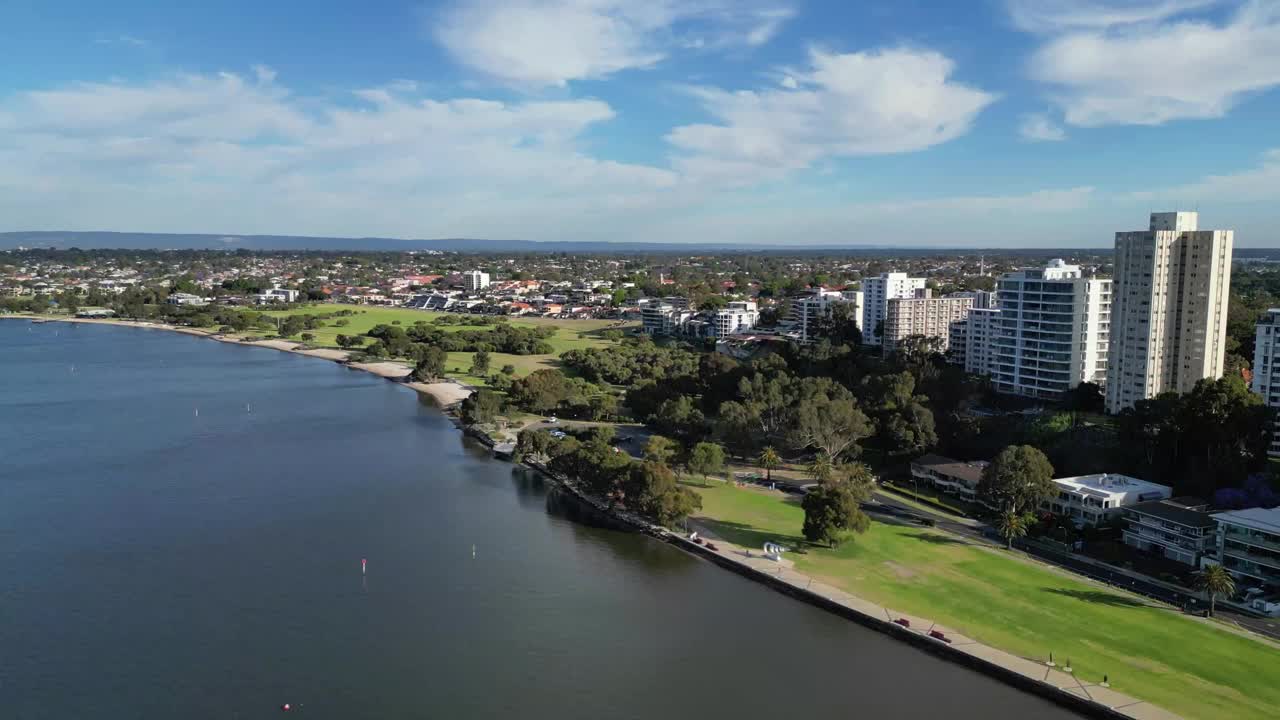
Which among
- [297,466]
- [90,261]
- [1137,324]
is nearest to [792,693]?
[297,466]

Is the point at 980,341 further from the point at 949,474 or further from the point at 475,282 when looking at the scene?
the point at 475,282

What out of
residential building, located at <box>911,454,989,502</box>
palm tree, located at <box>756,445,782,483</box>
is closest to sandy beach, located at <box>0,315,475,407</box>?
palm tree, located at <box>756,445,782,483</box>

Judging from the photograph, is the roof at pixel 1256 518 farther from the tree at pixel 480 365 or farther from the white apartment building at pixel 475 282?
the white apartment building at pixel 475 282

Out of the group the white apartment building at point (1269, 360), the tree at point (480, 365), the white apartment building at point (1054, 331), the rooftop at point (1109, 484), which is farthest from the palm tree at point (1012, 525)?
the tree at point (480, 365)

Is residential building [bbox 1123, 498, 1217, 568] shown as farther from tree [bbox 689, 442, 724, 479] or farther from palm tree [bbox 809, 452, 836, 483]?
tree [bbox 689, 442, 724, 479]

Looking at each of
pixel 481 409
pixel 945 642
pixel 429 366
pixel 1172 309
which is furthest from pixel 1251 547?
pixel 429 366

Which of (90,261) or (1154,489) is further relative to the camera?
(90,261)

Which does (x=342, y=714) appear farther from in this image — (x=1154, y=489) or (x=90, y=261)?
(x=90, y=261)
